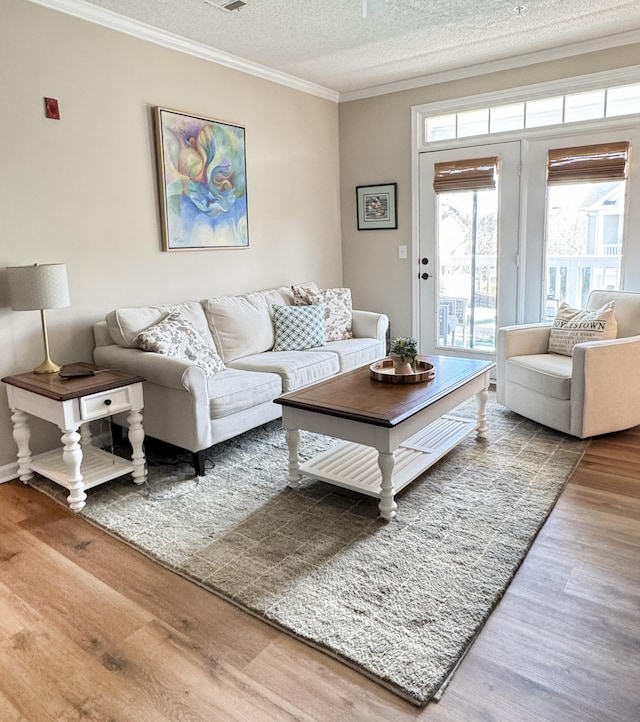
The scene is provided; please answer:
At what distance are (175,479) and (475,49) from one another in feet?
12.2

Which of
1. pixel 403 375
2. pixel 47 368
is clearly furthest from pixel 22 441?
pixel 403 375

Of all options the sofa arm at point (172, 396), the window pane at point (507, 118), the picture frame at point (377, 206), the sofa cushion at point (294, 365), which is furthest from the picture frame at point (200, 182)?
the window pane at point (507, 118)

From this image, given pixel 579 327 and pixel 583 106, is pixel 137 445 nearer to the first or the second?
pixel 579 327

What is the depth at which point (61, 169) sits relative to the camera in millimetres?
3283

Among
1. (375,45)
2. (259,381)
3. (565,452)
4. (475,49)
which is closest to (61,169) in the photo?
(259,381)

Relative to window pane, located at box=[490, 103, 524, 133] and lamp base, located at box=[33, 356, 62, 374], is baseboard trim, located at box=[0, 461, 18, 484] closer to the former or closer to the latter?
lamp base, located at box=[33, 356, 62, 374]

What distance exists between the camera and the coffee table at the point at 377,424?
2.55 m

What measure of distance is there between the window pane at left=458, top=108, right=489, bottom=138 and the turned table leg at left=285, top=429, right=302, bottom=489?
3224 mm

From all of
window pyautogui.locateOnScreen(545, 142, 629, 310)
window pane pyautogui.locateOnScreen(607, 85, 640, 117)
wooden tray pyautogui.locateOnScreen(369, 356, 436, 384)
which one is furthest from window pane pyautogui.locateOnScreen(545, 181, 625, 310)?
wooden tray pyautogui.locateOnScreen(369, 356, 436, 384)

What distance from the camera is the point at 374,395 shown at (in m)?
2.84

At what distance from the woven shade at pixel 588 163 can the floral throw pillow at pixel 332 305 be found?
73.6 inches

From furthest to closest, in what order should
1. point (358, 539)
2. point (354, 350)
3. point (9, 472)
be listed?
point (354, 350) → point (9, 472) → point (358, 539)

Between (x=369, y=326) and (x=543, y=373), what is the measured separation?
61.5 inches

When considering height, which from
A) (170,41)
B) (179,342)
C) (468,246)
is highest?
(170,41)
